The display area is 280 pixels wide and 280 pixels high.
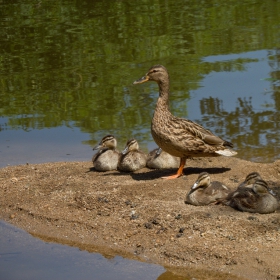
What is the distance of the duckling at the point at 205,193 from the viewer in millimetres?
6851

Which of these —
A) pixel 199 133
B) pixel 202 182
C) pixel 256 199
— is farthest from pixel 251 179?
pixel 199 133

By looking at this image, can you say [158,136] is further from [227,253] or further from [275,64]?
[275,64]

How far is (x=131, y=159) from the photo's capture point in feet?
27.7

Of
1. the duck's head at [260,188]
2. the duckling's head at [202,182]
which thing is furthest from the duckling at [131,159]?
the duck's head at [260,188]

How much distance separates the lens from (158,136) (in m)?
8.03

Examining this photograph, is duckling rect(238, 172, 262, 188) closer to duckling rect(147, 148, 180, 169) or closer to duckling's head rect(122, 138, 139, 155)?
duckling rect(147, 148, 180, 169)

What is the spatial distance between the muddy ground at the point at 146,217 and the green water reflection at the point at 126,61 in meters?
1.22

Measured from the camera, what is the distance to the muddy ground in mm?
5887

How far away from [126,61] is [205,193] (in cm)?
659

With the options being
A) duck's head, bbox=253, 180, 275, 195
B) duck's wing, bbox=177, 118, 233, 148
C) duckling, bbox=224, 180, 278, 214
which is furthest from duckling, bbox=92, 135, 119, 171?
duck's head, bbox=253, 180, 275, 195

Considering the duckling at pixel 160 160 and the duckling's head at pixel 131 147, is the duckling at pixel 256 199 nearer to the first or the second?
the duckling at pixel 160 160

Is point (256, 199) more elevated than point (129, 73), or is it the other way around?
point (129, 73)

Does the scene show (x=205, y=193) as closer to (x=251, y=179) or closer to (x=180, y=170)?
(x=251, y=179)

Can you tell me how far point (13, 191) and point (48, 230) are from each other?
1.20 meters
